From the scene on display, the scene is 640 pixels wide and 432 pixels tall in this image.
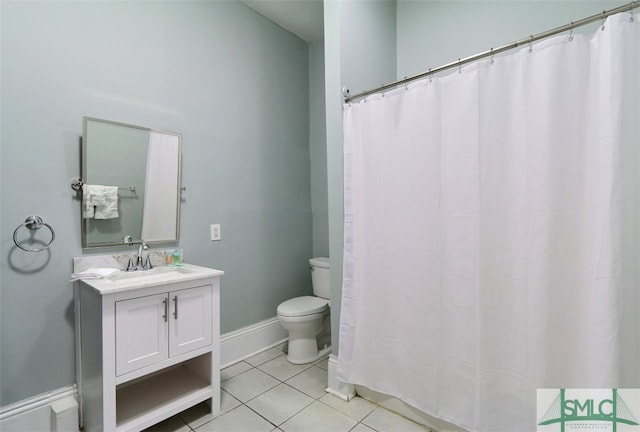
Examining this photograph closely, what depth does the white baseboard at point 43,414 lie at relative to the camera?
145 cm

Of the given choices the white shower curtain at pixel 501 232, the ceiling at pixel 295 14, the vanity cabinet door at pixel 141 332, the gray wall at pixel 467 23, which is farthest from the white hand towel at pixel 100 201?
the gray wall at pixel 467 23

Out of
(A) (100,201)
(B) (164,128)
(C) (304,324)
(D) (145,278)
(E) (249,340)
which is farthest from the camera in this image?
(E) (249,340)

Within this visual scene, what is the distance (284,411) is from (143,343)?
86 centimetres

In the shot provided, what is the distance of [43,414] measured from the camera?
5.03 feet

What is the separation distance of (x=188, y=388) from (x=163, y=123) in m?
1.63

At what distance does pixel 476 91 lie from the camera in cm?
133

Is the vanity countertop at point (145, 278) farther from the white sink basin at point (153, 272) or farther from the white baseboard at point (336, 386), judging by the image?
the white baseboard at point (336, 386)

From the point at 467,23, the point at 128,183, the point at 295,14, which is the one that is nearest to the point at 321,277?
the point at 128,183

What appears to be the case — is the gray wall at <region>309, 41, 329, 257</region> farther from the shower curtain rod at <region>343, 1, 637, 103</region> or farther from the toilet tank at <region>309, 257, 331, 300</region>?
the shower curtain rod at <region>343, 1, 637, 103</region>

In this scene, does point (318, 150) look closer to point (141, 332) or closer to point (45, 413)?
point (141, 332)

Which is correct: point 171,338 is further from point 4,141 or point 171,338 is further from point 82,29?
point 82,29

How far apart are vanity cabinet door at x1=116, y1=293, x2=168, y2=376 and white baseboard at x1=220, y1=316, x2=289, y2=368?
0.83 m

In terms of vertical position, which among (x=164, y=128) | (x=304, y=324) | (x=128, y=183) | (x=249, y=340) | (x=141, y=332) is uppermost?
(x=164, y=128)

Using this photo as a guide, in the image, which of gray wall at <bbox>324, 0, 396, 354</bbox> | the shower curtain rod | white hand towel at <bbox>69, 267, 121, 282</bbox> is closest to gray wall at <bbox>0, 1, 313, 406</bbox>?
white hand towel at <bbox>69, 267, 121, 282</bbox>
